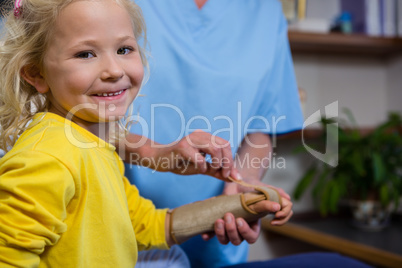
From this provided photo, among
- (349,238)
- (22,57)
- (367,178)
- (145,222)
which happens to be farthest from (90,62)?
(367,178)

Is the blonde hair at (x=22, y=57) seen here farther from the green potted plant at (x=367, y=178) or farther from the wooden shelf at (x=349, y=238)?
the green potted plant at (x=367, y=178)

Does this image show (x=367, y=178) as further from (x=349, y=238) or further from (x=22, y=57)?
(x=22, y=57)

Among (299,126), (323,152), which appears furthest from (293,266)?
(323,152)

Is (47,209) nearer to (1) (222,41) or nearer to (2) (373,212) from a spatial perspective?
(1) (222,41)

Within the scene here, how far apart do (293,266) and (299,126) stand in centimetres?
42

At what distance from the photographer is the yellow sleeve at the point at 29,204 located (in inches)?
19.0

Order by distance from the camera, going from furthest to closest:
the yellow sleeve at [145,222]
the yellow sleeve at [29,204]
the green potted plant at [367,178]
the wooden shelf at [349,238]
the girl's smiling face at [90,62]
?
the green potted plant at [367,178], the wooden shelf at [349,238], the yellow sleeve at [145,222], the girl's smiling face at [90,62], the yellow sleeve at [29,204]

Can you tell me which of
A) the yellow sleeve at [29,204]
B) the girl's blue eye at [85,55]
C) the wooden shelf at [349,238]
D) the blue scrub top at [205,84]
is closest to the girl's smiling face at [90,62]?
the girl's blue eye at [85,55]

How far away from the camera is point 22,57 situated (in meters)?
0.63

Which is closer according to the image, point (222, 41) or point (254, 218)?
point (254, 218)

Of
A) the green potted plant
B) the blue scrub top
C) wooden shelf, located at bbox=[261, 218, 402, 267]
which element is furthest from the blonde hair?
the green potted plant

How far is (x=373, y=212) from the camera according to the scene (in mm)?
1688

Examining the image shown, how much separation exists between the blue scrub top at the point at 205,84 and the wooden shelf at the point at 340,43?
67 cm

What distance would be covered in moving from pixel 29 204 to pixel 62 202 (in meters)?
0.04
